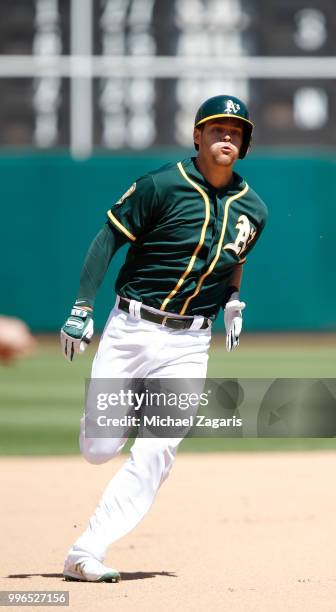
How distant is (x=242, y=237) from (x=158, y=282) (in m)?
0.34

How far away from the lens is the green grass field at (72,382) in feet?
29.2

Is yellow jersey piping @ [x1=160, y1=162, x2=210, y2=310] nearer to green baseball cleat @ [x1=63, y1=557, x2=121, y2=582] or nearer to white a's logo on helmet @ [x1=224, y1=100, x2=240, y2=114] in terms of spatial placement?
white a's logo on helmet @ [x1=224, y1=100, x2=240, y2=114]

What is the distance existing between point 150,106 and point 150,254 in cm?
1290

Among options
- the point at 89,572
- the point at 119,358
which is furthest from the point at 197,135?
the point at 89,572

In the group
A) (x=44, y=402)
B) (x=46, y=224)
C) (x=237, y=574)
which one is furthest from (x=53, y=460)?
(x=46, y=224)

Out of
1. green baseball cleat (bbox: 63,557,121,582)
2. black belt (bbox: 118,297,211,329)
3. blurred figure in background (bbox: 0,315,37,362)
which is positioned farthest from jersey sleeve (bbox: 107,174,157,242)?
blurred figure in background (bbox: 0,315,37,362)

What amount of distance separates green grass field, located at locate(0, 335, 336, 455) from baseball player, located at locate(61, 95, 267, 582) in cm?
383

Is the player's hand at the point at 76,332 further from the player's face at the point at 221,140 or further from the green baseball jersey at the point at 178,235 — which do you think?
the player's face at the point at 221,140

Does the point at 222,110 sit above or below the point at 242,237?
above

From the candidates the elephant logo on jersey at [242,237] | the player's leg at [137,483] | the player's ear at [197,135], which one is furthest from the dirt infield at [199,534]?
the player's ear at [197,135]

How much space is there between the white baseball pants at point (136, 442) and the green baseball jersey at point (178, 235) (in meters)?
0.10

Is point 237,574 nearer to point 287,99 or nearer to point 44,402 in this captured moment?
point 44,402

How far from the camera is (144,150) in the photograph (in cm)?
1529

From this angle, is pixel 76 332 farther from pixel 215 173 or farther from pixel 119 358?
pixel 215 173
